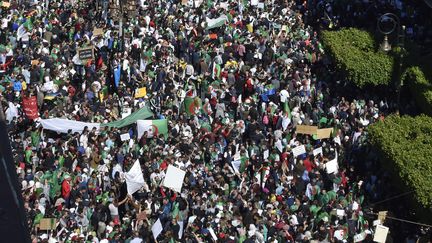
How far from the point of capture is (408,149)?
36.4 metres

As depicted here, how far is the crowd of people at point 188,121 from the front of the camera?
33219 millimetres

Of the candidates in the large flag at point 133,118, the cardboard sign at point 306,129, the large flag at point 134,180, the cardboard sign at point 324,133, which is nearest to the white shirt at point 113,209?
the large flag at point 134,180

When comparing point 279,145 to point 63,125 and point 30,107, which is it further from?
point 30,107

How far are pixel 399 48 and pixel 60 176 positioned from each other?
1423 centimetres

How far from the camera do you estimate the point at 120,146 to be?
38000 mm

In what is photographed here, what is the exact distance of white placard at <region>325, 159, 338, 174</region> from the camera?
119ft

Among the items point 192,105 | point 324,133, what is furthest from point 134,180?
point 324,133

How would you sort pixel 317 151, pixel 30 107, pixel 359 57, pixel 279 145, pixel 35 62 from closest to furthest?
pixel 317 151
pixel 279 145
pixel 30 107
pixel 359 57
pixel 35 62

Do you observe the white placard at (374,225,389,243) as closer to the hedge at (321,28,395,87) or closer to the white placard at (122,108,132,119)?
the hedge at (321,28,395,87)

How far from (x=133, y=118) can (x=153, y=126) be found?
1198 millimetres

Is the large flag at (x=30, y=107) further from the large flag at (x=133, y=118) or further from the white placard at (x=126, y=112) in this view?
the white placard at (x=126, y=112)

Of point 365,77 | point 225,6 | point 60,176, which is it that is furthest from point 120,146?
point 225,6

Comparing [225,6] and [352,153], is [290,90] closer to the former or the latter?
[352,153]

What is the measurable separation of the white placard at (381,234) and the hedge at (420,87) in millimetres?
8929
